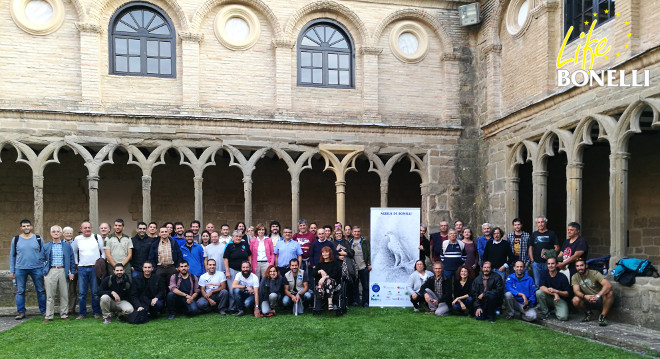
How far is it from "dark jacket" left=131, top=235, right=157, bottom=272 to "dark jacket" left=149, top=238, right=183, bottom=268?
0.30 ft

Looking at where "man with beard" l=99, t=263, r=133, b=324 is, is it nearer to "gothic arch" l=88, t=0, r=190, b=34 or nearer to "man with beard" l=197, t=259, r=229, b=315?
"man with beard" l=197, t=259, r=229, b=315

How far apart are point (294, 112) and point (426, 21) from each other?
3790 mm

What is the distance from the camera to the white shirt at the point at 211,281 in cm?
977

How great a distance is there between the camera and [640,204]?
12.0m

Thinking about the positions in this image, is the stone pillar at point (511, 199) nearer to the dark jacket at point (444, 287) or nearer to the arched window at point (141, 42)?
the dark jacket at point (444, 287)

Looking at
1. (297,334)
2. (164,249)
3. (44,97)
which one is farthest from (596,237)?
(44,97)

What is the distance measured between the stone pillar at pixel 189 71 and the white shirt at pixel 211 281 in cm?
443

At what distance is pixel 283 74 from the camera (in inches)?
526

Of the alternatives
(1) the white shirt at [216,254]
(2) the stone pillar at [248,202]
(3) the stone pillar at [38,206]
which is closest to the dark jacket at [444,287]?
(1) the white shirt at [216,254]

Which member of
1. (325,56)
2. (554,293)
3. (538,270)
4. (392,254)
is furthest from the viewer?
(325,56)

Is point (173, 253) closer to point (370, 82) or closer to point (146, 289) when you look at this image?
point (146, 289)

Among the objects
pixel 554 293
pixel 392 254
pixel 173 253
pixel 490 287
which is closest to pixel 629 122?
pixel 554 293

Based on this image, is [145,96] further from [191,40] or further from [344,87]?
[344,87]

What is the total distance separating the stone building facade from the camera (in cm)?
1210
